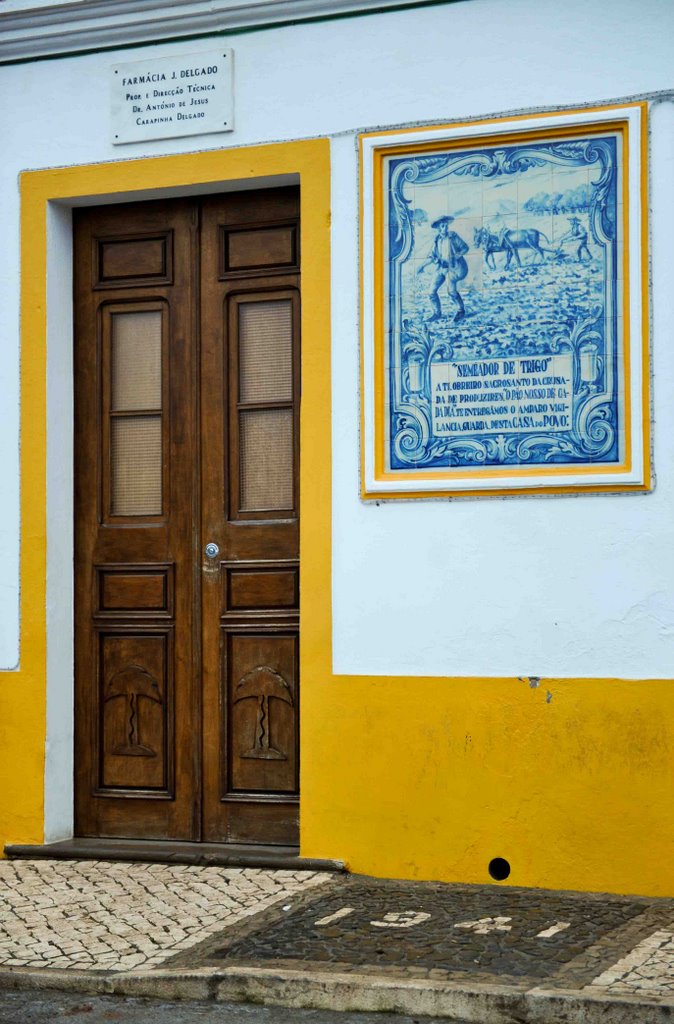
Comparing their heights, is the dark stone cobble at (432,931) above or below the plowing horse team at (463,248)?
below

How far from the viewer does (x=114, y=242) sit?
7805 mm

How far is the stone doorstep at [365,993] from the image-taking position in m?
4.96

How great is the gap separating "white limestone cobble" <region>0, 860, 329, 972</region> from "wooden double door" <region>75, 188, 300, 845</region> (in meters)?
0.49

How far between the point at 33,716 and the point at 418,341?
2640 millimetres

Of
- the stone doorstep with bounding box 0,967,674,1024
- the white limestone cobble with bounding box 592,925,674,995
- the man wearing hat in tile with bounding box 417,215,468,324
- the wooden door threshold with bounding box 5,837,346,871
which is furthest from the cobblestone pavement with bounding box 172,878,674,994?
the man wearing hat in tile with bounding box 417,215,468,324

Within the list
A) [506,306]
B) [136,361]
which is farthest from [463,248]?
[136,361]

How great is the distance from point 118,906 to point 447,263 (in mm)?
3133

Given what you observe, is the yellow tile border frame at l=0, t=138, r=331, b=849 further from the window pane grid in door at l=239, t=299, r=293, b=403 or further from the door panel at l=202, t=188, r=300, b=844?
the window pane grid in door at l=239, t=299, r=293, b=403

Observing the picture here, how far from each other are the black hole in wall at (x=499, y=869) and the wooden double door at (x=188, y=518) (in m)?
1.06

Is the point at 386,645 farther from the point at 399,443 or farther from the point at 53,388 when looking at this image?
the point at 53,388

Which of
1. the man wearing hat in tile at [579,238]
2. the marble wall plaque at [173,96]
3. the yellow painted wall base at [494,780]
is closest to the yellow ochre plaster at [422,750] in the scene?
the yellow painted wall base at [494,780]

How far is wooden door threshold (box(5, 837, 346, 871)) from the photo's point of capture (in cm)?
705

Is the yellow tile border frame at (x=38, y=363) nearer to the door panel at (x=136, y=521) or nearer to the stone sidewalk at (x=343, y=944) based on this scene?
the door panel at (x=136, y=521)

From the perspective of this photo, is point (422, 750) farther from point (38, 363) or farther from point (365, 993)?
point (38, 363)
